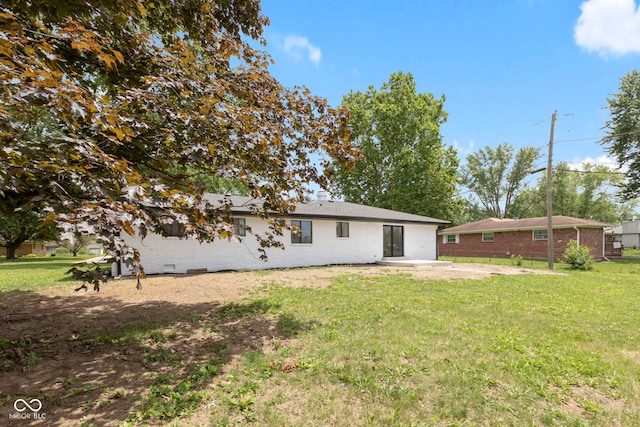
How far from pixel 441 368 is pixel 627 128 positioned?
111 feet

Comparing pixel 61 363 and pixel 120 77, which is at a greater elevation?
pixel 120 77

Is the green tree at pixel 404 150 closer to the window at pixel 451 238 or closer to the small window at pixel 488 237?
the window at pixel 451 238

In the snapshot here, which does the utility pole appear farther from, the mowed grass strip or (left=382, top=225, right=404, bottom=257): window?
the mowed grass strip

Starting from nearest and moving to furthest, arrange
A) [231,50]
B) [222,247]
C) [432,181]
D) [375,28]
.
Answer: [231,50] < [375,28] < [222,247] < [432,181]

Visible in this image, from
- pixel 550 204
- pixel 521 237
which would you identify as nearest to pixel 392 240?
pixel 550 204

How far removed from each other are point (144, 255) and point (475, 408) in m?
11.6

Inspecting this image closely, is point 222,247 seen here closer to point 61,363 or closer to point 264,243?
point 264,243

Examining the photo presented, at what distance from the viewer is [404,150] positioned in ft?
92.6

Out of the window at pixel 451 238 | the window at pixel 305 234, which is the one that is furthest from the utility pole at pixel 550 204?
the window at pixel 451 238

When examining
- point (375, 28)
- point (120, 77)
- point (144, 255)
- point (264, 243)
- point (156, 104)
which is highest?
point (375, 28)

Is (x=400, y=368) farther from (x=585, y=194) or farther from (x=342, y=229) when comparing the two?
(x=585, y=194)

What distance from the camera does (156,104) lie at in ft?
12.8

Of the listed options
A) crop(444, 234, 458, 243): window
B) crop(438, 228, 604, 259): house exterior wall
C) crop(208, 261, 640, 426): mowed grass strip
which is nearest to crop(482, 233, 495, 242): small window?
crop(438, 228, 604, 259): house exterior wall

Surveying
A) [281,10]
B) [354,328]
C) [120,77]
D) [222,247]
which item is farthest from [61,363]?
[222,247]
